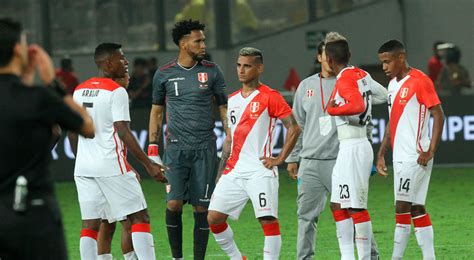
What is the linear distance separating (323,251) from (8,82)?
676 centimetres

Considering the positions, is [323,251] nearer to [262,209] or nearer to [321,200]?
[321,200]

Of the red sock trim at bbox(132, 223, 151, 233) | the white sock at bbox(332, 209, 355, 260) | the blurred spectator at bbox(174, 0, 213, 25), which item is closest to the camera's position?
the red sock trim at bbox(132, 223, 151, 233)

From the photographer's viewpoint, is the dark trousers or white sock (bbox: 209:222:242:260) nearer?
the dark trousers

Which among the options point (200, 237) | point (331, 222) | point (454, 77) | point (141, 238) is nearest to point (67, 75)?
point (454, 77)

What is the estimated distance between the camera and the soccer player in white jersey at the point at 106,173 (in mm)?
11125

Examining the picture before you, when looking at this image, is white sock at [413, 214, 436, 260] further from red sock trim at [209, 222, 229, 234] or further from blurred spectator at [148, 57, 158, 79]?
blurred spectator at [148, 57, 158, 79]

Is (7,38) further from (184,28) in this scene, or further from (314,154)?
(184,28)


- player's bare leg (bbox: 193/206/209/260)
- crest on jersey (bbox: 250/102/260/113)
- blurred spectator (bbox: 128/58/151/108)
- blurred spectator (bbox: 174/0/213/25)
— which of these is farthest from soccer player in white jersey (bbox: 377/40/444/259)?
blurred spectator (bbox: 174/0/213/25)

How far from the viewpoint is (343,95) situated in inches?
435

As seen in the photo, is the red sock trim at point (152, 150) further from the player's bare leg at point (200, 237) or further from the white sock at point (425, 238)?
the white sock at point (425, 238)

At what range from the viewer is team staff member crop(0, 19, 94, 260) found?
7.20 meters

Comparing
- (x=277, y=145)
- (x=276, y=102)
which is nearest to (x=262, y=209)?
(x=276, y=102)

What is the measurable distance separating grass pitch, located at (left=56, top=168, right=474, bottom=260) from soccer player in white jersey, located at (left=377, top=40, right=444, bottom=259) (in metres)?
1.28

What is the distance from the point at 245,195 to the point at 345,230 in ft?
2.94
